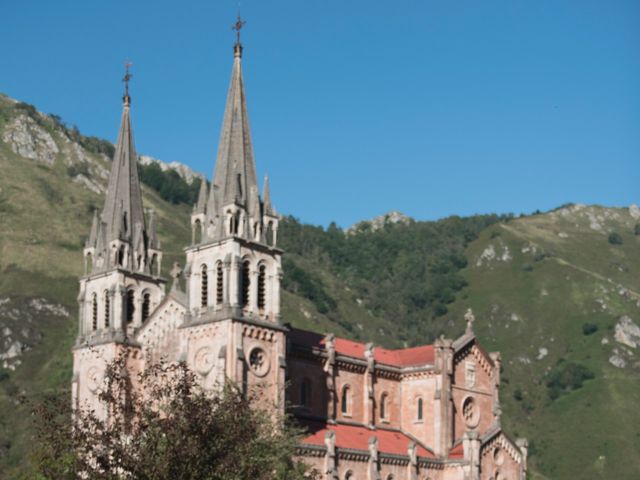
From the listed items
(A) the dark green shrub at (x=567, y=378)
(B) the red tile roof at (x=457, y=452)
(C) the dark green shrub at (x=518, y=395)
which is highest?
(A) the dark green shrub at (x=567, y=378)

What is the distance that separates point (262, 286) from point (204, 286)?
342 centimetres

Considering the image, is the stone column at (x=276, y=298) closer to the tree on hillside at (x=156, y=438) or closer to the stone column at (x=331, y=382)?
the stone column at (x=331, y=382)

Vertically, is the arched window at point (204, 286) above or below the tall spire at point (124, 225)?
below

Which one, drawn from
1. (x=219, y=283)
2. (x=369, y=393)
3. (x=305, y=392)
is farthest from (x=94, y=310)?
(x=369, y=393)

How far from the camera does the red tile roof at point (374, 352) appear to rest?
77.6m

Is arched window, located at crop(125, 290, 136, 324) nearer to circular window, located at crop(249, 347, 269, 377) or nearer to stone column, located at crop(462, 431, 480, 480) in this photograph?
circular window, located at crop(249, 347, 269, 377)

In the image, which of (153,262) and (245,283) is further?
(153,262)

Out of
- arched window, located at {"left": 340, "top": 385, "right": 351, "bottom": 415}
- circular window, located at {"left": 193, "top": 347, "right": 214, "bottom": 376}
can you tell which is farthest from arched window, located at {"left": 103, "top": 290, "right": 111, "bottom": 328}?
arched window, located at {"left": 340, "top": 385, "right": 351, "bottom": 415}

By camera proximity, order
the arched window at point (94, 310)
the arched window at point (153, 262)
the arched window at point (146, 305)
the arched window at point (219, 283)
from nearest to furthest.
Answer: the arched window at point (219, 283) → the arched window at point (146, 305) → the arched window at point (94, 310) → the arched window at point (153, 262)

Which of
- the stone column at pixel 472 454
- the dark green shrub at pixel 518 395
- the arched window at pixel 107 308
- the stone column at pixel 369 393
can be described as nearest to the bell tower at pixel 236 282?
the arched window at pixel 107 308

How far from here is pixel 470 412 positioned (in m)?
84.1

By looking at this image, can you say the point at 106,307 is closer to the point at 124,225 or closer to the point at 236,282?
the point at 124,225

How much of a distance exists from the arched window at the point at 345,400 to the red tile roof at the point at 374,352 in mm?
2249

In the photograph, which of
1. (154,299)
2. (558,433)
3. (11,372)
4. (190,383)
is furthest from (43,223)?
(190,383)
